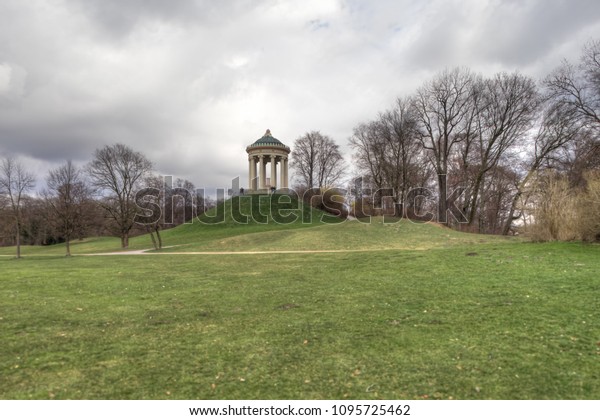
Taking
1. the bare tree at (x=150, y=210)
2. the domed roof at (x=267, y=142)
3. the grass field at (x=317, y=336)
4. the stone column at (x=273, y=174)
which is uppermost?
the domed roof at (x=267, y=142)

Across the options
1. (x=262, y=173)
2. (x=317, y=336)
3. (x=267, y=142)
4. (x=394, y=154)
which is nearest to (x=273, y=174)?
(x=262, y=173)

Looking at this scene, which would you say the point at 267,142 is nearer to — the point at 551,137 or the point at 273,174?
the point at 273,174

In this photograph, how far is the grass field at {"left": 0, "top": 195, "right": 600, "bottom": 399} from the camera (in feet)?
13.1

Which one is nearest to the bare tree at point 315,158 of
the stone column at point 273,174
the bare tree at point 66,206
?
the stone column at point 273,174

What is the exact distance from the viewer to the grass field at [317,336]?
399 cm

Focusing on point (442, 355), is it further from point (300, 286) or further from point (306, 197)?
point (306, 197)

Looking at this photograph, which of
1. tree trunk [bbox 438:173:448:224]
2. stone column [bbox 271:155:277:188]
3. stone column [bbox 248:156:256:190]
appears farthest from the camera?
stone column [bbox 248:156:256:190]

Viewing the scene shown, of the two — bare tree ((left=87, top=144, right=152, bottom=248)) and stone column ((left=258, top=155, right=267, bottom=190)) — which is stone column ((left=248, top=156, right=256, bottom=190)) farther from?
bare tree ((left=87, top=144, right=152, bottom=248))

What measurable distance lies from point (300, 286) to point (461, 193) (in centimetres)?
3823

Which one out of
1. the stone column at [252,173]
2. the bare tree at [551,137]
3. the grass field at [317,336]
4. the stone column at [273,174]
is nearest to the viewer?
the grass field at [317,336]

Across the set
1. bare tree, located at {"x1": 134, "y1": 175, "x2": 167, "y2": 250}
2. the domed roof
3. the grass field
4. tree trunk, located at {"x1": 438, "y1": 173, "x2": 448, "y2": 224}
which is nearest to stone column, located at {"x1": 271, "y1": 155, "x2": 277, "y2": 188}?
the domed roof

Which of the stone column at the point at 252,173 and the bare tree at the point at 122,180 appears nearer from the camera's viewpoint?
the bare tree at the point at 122,180

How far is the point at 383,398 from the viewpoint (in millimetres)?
3756

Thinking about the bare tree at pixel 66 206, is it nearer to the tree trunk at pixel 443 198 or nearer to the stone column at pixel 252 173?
the stone column at pixel 252 173
